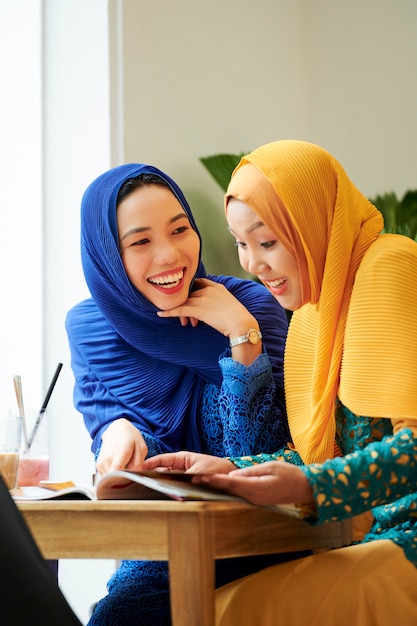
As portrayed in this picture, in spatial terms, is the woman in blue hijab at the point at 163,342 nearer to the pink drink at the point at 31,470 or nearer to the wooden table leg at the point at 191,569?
the pink drink at the point at 31,470

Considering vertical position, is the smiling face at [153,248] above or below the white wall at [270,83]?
below

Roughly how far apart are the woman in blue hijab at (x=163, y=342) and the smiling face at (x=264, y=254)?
0.24 meters

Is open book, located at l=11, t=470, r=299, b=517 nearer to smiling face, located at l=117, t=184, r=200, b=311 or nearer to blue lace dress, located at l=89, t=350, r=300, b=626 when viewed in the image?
blue lace dress, located at l=89, t=350, r=300, b=626

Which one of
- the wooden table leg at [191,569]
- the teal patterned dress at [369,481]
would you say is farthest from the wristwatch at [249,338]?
the wooden table leg at [191,569]

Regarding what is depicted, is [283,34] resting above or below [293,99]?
above

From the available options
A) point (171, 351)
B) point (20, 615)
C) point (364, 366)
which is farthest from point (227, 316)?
point (20, 615)

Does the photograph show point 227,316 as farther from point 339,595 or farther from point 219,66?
point 219,66

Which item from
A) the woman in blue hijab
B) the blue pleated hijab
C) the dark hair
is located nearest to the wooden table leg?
the woman in blue hijab

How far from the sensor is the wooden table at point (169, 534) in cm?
97

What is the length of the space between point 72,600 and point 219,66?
1801 mm

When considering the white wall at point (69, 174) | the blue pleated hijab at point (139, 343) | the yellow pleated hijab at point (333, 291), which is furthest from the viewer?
the white wall at point (69, 174)

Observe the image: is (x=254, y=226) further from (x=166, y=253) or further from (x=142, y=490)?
(x=142, y=490)

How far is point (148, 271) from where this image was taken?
183 cm

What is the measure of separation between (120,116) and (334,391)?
139 cm
